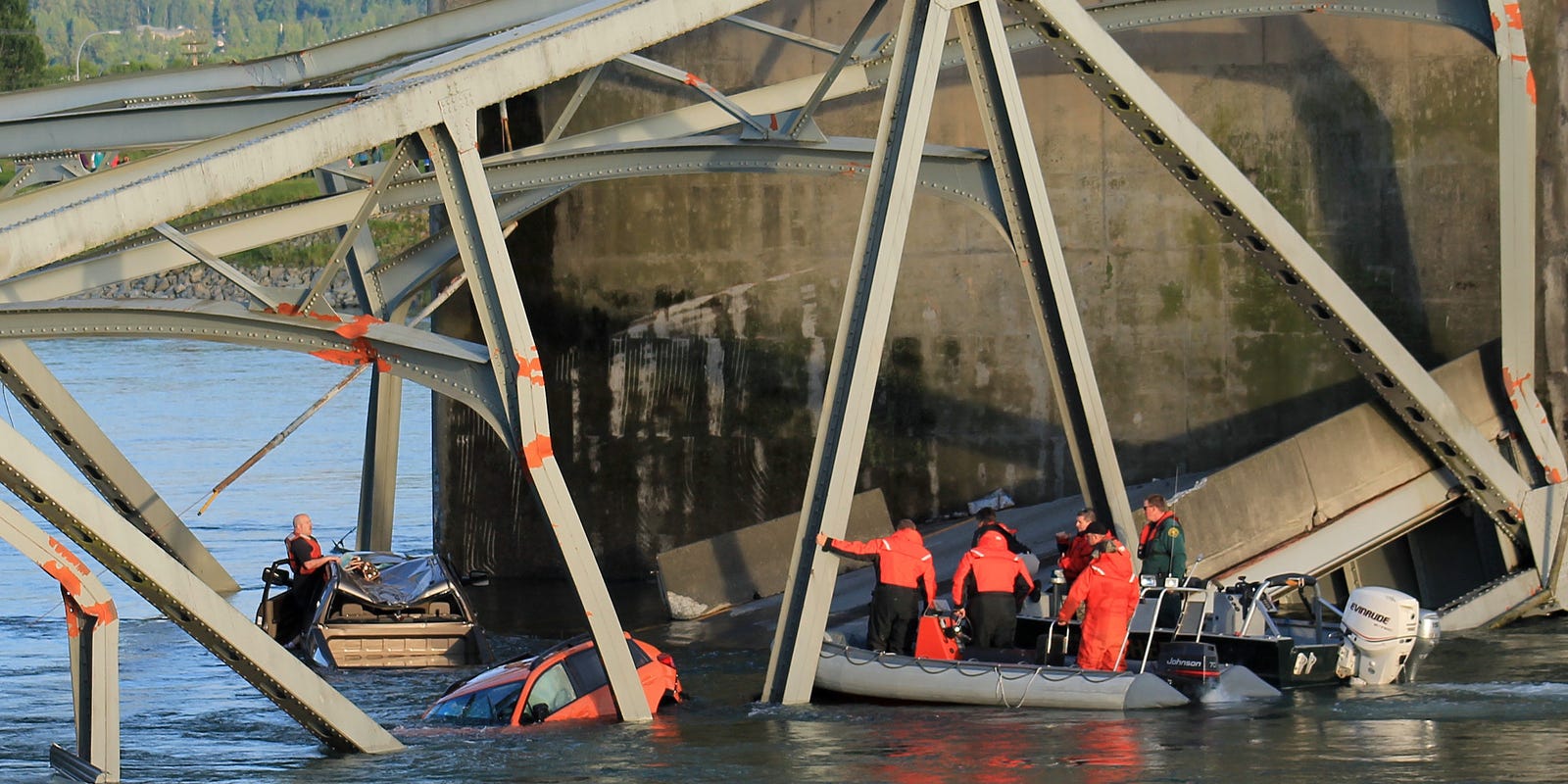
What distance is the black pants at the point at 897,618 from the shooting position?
17703 mm

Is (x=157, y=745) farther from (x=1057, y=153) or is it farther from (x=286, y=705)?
(x=1057, y=153)

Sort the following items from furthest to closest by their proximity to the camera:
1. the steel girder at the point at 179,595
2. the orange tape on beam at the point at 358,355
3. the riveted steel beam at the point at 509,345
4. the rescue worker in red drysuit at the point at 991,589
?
the rescue worker in red drysuit at the point at 991,589 < the orange tape on beam at the point at 358,355 < the riveted steel beam at the point at 509,345 < the steel girder at the point at 179,595

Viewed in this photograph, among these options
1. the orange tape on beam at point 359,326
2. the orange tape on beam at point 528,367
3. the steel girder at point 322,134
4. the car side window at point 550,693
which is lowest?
the car side window at point 550,693

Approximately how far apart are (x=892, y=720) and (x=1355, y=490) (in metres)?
7.14

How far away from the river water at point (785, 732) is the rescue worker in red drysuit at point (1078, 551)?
2.37m

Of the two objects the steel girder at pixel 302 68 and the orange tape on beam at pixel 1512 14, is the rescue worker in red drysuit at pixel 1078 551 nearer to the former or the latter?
the orange tape on beam at pixel 1512 14

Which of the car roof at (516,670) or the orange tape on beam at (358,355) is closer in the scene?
the car roof at (516,670)

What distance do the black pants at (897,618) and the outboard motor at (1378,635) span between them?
366cm

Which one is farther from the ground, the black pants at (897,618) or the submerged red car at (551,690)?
the black pants at (897,618)

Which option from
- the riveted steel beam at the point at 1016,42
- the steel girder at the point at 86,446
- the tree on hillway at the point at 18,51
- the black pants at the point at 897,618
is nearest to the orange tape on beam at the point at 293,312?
the riveted steel beam at the point at 1016,42

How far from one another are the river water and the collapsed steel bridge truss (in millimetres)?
778

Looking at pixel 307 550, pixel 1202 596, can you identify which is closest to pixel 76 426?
pixel 307 550

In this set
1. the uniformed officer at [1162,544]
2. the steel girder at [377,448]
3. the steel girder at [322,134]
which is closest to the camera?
the steel girder at [322,134]

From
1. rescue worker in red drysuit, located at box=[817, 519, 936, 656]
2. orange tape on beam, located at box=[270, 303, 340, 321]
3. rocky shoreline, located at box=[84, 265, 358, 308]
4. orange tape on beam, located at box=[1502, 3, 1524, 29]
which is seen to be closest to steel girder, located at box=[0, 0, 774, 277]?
orange tape on beam, located at box=[270, 303, 340, 321]
